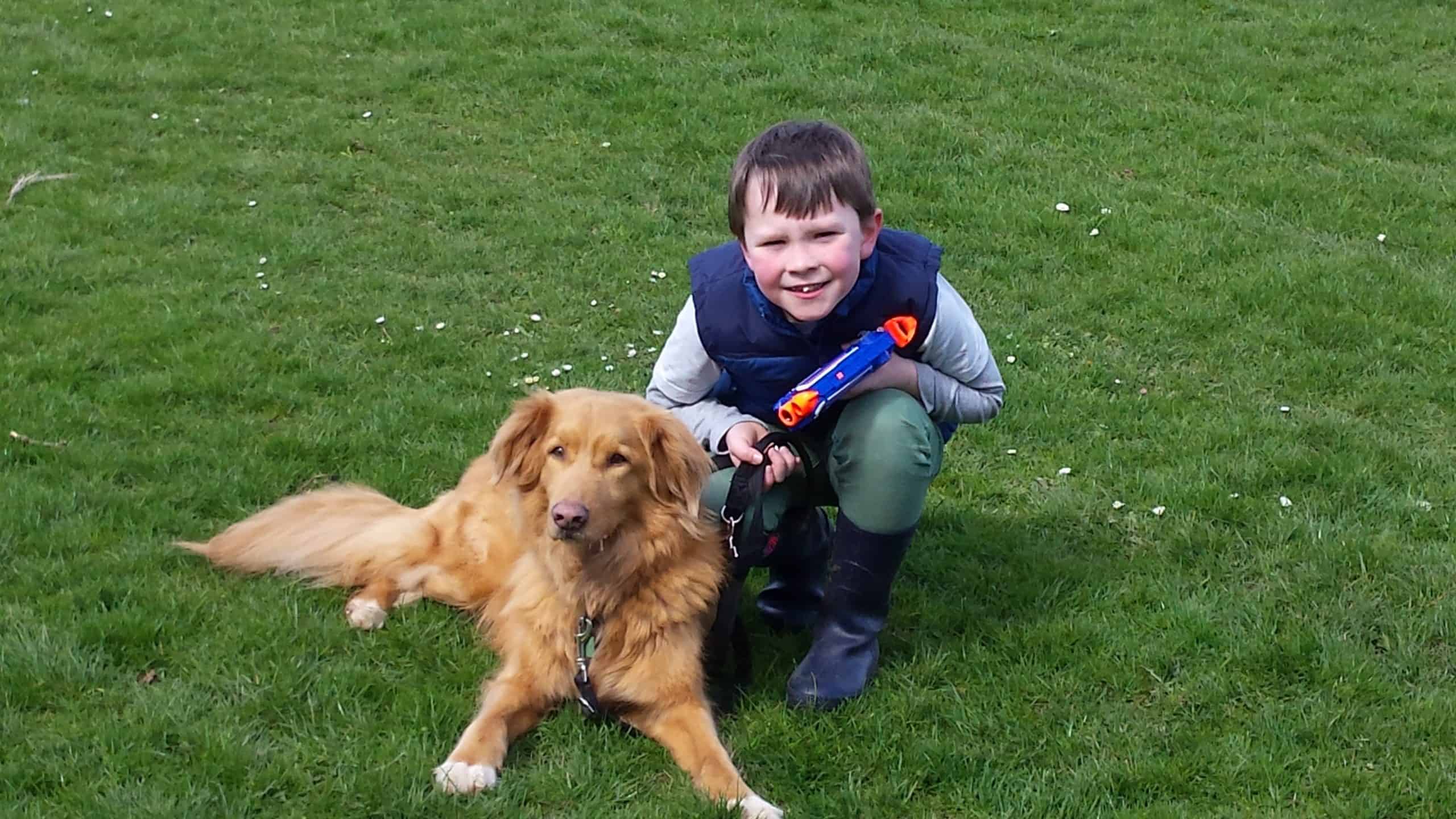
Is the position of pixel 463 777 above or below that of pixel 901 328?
below

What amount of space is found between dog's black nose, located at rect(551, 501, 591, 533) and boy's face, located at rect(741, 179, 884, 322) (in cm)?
79

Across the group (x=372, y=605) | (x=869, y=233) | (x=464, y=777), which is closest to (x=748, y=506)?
(x=869, y=233)

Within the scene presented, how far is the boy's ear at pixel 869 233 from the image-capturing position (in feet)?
12.0

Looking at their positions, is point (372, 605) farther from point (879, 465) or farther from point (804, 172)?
point (804, 172)

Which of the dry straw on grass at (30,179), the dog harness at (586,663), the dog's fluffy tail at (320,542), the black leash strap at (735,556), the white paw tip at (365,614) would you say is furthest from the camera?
the dry straw on grass at (30,179)

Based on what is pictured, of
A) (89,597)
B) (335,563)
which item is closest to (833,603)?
(335,563)

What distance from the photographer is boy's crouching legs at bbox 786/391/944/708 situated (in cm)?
368

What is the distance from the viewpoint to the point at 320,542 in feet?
14.1

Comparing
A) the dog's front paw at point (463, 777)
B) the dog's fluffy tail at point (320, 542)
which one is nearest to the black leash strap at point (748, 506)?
the dog's front paw at point (463, 777)

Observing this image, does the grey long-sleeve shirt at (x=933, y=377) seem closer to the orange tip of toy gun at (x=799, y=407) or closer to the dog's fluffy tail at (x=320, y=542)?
the orange tip of toy gun at (x=799, y=407)

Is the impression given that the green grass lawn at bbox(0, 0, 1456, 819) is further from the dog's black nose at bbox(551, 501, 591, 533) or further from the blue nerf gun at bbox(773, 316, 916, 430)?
the blue nerf gun at bbox(773, 316, 916, 430)

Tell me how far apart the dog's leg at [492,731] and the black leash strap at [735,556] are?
0.48 metres

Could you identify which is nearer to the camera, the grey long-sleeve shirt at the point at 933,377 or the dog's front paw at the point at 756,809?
the dog's front paw at the point at 756,809

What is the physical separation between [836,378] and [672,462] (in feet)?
1.63
